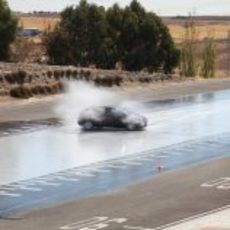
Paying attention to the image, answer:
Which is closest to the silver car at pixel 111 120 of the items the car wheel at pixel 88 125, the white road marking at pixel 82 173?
the car wheel at pixel 88 125

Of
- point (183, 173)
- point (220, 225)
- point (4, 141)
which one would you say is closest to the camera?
point (220, 225)

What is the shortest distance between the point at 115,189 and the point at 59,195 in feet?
7.05

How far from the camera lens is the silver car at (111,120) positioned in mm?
50438

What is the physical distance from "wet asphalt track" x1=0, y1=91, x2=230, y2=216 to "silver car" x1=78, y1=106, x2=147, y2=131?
771 millimetres

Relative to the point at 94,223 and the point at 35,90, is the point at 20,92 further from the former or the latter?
the point at 94,223

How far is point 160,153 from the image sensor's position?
4172 centimetres

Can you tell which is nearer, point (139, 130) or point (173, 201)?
point (173, 201)

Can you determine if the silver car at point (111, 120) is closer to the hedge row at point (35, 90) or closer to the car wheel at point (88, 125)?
the car wheel at point (88, 125)

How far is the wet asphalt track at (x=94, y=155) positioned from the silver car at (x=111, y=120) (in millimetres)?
771

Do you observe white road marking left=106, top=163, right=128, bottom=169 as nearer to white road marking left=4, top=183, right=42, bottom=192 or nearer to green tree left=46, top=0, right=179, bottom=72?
white road marking left=4, top=183, right=42, bottom=192

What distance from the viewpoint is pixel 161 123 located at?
53875 millimetres

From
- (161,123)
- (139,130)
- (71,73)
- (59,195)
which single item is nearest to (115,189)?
(59,195)

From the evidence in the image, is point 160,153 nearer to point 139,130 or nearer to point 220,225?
point 139,130

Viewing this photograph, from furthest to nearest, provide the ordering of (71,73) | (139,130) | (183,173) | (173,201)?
(71,73) < (139,130) < (183,173) < (173,201)
